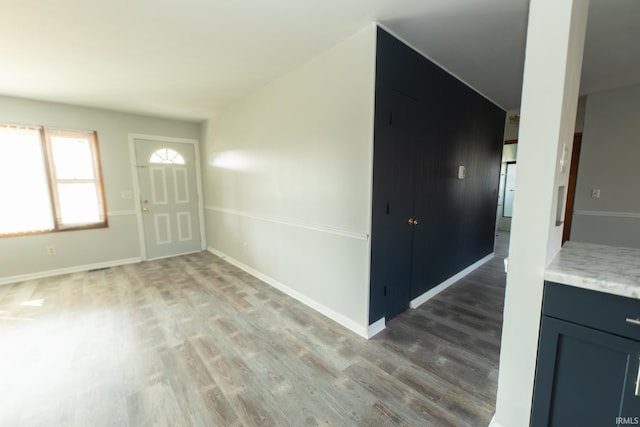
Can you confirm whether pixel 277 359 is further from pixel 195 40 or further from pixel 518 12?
pixel 518 12

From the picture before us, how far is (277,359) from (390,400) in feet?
2.89

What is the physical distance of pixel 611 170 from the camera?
350cm

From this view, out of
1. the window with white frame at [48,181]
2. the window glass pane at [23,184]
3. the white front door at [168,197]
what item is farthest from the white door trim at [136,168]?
the window glass pane at [23,184]

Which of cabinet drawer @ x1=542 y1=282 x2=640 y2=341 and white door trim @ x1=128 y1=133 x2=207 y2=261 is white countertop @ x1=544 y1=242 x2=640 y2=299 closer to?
cabinet drawer @ x1=542 y1=282 x2=640 y2=341

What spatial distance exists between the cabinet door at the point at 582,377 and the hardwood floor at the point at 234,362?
47 cm

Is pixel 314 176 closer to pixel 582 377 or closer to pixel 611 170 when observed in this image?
pixel 582 377

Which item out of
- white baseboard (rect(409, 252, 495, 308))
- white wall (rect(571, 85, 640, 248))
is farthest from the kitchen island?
white wall (rect(571, 85, 640, 248))

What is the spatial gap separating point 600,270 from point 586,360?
0.39m

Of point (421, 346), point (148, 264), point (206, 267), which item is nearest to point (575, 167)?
point (421, 346)

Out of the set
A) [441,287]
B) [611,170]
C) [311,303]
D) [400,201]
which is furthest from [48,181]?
[611,170]

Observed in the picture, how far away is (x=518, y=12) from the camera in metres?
1.84

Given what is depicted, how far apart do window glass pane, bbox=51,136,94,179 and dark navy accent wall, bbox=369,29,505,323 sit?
4552 millimetres

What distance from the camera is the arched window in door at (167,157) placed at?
14.9 ft

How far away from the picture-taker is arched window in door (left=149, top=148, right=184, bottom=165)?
14.9 feet
